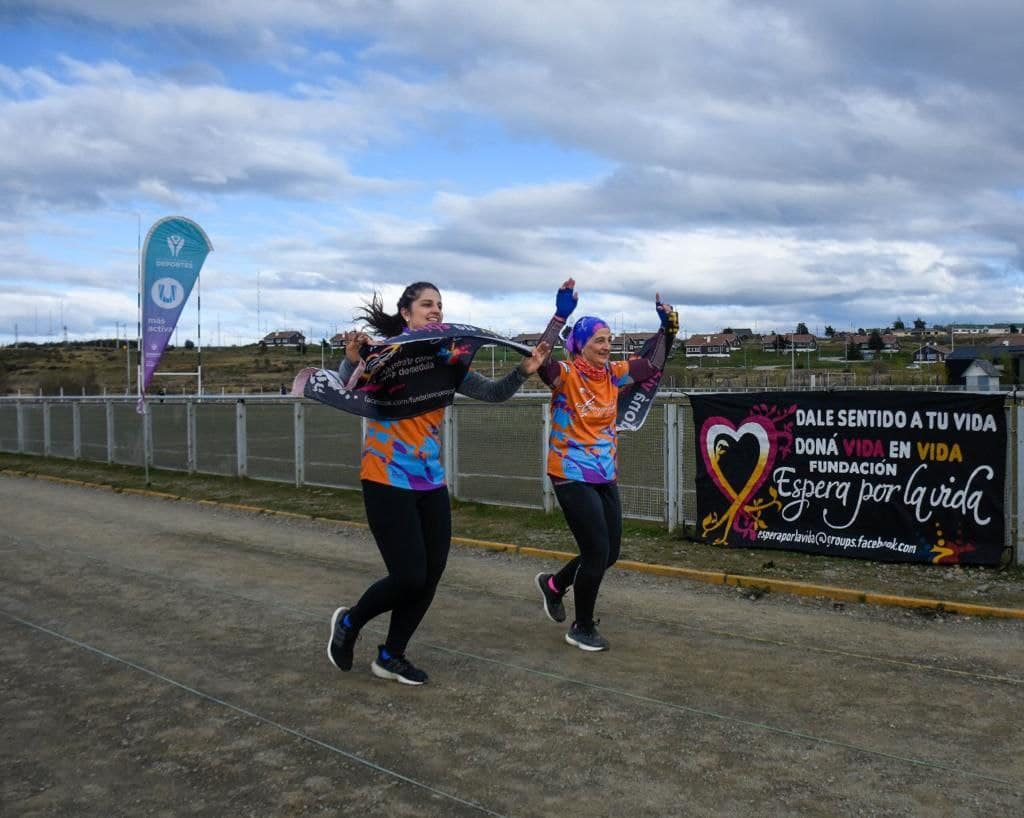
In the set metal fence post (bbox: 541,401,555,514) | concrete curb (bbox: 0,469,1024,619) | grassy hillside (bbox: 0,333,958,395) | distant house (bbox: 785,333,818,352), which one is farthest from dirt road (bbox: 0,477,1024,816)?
distant house (bbox: 785,333,818,352)

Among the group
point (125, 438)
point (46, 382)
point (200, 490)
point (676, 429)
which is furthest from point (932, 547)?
point (46, 382)

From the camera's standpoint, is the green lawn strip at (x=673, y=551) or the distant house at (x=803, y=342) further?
the distant house at (x=803, y=342)

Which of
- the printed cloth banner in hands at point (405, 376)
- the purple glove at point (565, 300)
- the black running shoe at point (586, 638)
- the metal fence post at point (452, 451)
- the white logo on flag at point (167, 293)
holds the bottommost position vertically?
the black running shoe at point (586, 638)

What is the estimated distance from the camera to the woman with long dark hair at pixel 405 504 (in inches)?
199

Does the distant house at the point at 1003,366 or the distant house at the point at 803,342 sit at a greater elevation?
the distant house at the point at 803,342

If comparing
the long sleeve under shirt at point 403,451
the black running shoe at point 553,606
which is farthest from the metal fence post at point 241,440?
the long sleeve under shirt at point 403,451

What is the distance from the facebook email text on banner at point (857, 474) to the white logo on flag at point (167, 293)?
37.4ft

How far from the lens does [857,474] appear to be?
9.68 meters

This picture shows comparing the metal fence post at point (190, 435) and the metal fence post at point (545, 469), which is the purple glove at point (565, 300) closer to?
the metal fence post at point (545, 469)

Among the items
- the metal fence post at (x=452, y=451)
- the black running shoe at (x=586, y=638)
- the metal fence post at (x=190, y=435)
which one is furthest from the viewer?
the metal fence post at (x=190, y=435)

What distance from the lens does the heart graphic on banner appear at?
10320mm

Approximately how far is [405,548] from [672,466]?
22.2 feet

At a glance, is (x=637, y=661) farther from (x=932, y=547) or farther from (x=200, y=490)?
(x=200, y=490)

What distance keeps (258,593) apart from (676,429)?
547cm
